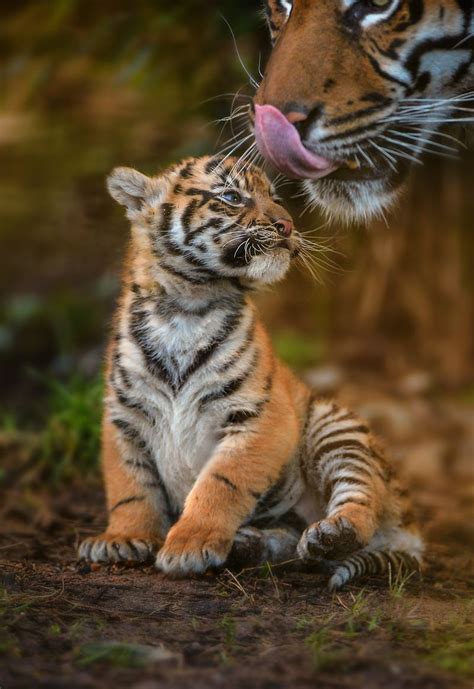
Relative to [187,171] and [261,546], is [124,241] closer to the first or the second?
[187,171]

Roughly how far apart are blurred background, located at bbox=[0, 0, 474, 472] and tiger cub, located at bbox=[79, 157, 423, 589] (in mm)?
766

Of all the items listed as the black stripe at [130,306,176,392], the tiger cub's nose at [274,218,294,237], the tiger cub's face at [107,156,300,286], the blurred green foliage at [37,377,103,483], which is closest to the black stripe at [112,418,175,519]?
the black stripe at [130,306,176,392]

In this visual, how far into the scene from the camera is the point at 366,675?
2.58m

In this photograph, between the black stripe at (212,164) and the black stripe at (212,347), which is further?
the black stripe at (212,164)

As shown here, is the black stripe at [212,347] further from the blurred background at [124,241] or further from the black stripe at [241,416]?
the blurred background at [124,241]

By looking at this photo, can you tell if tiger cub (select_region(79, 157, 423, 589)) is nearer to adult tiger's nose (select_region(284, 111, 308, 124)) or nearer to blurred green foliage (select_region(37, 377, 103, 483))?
adult tiger's nose (select_region(284, 111, 308, 124))

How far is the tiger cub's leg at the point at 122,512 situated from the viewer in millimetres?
3793

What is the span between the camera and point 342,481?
3926 millimetres

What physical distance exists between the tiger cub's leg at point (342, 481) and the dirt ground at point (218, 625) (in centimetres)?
16

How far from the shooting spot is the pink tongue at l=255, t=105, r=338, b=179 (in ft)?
11.6

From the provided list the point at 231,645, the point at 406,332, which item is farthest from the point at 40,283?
the point at 231,645

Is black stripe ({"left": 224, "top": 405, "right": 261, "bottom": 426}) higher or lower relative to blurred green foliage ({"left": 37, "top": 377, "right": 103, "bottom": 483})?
higher

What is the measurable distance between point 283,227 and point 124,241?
1.62 metres

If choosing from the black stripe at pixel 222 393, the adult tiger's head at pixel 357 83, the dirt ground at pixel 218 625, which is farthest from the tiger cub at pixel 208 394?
the adult tiger's head at pixel 357 83
